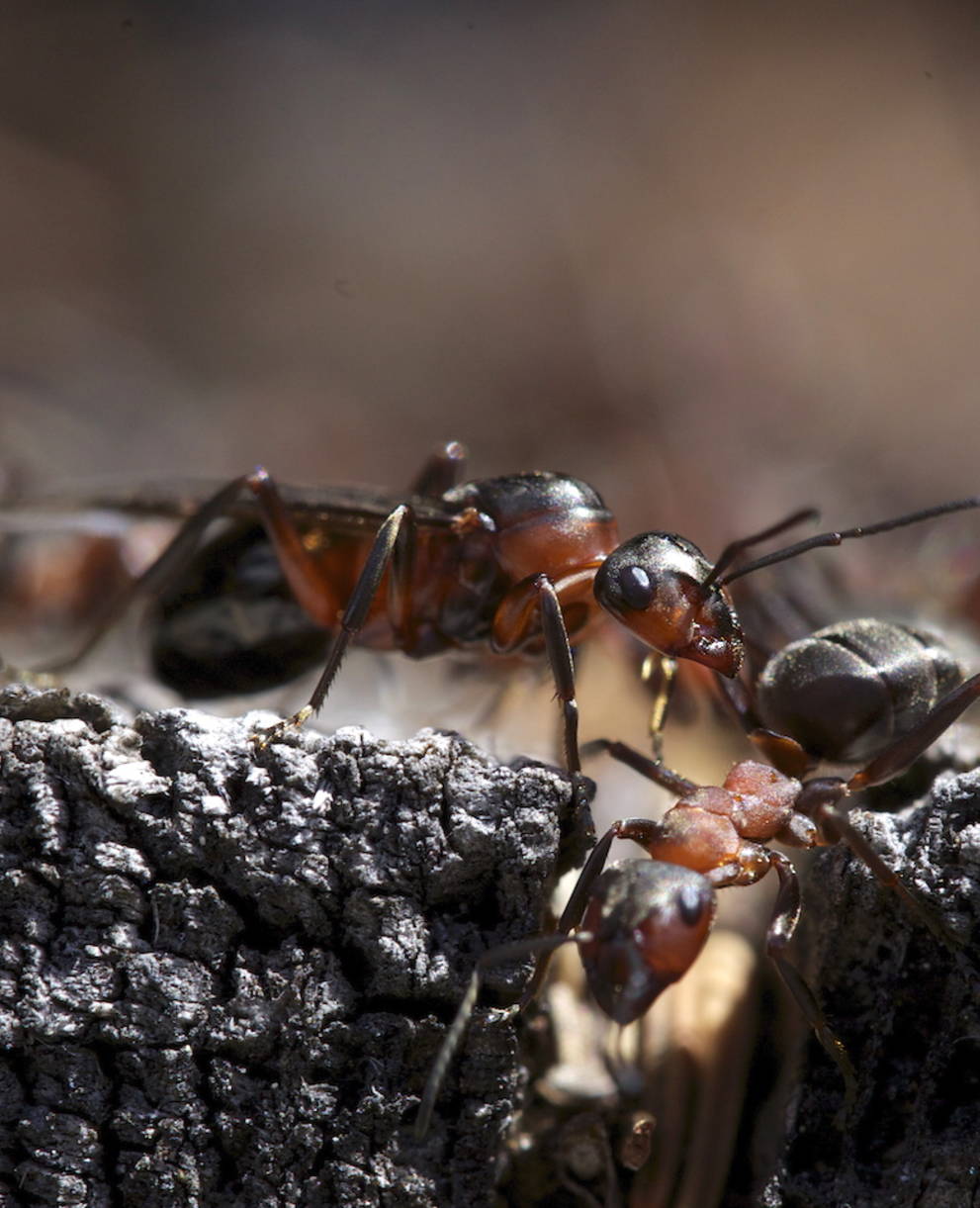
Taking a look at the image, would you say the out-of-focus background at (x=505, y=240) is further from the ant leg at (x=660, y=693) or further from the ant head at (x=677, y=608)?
the ant head at (x=677, y=608)

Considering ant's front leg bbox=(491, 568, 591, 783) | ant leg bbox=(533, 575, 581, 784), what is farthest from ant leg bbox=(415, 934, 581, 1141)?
ant leg bbox=(533, 575, 581, 784)

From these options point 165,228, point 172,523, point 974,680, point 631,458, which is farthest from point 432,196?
point 974,680

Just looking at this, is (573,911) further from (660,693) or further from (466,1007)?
(660,693)

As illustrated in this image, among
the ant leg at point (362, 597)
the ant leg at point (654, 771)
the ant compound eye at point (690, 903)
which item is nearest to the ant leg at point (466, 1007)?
the ant compound eye at point (690, 903)

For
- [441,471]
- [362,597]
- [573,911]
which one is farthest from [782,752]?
[441,471]

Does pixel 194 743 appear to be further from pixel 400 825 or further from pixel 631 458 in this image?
pixel 631 458

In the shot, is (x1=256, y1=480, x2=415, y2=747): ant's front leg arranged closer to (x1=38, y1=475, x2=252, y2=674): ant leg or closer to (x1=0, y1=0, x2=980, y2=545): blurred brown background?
(x1=38, y1=475, x2=252, y2=674): ant leg
